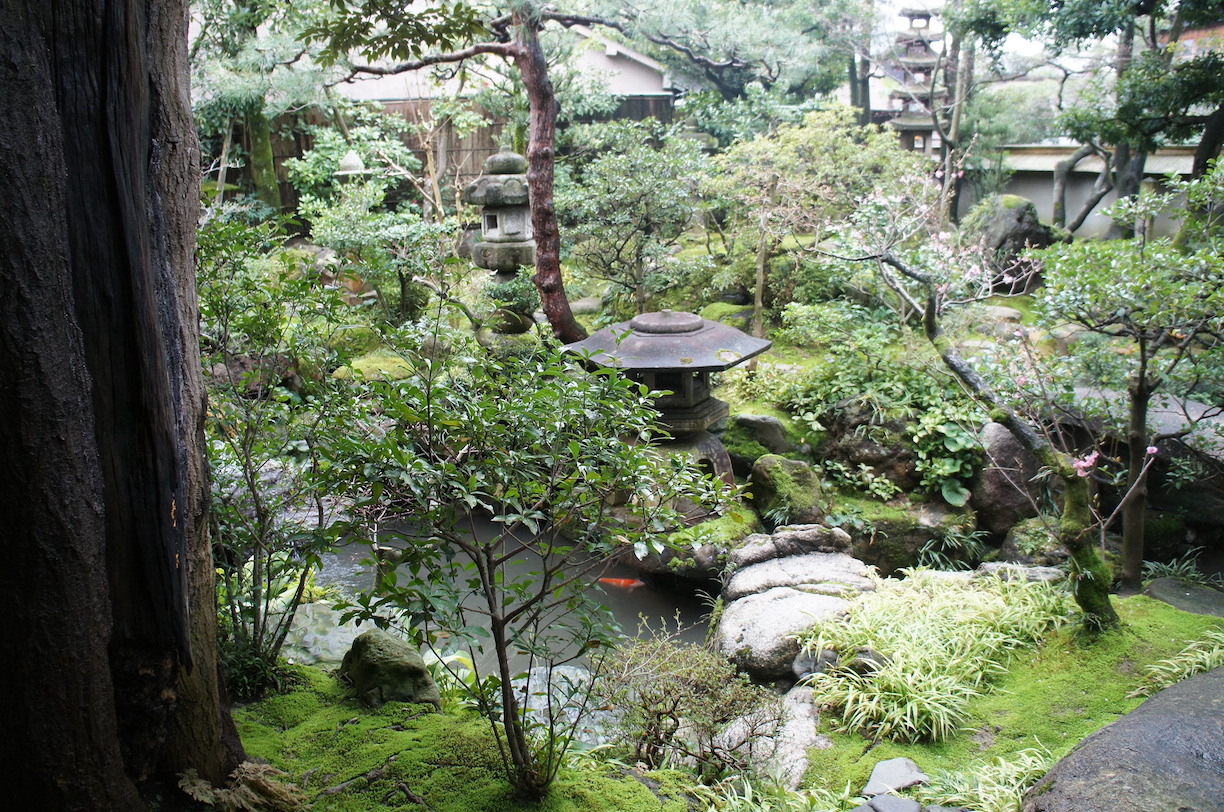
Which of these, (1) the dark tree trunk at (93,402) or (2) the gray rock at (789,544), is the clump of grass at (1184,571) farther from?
(1) the dark tree trunk at (93,402)

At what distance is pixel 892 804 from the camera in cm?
317

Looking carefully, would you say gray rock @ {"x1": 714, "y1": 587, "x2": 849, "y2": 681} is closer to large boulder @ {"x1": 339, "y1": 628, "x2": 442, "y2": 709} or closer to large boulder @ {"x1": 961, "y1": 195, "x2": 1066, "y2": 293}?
large boulder @ {"x1": 339, "y1": 628, "x2": 442, "y2": 709}

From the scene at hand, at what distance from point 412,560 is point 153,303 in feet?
3.00

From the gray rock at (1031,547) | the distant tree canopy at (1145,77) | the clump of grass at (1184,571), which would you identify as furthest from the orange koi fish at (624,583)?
the distant tree canopy at (1145,77)

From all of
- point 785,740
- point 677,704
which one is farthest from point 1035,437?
point 677,704

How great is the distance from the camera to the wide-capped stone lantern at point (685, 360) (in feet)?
22.6

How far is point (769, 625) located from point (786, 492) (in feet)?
7.28

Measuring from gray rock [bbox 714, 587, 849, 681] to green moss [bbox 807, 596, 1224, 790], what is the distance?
726 mm

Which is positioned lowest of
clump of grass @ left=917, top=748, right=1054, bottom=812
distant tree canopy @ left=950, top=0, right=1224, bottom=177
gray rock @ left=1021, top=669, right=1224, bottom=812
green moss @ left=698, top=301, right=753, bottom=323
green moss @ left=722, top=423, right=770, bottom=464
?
clump of grass @ left=917, top=748, right=1054, bottom=812

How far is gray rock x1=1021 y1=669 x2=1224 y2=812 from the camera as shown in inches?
103

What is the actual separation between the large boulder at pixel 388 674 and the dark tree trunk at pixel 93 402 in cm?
120

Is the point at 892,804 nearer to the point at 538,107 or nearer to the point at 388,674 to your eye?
the point at 388,674

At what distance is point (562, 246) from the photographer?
10.4 m

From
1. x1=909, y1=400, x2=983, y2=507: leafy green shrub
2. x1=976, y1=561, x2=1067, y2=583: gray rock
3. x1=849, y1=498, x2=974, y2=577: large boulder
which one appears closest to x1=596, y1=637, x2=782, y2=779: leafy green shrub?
x1=976, y1=561, x2=1067, y2=583: gray rock
